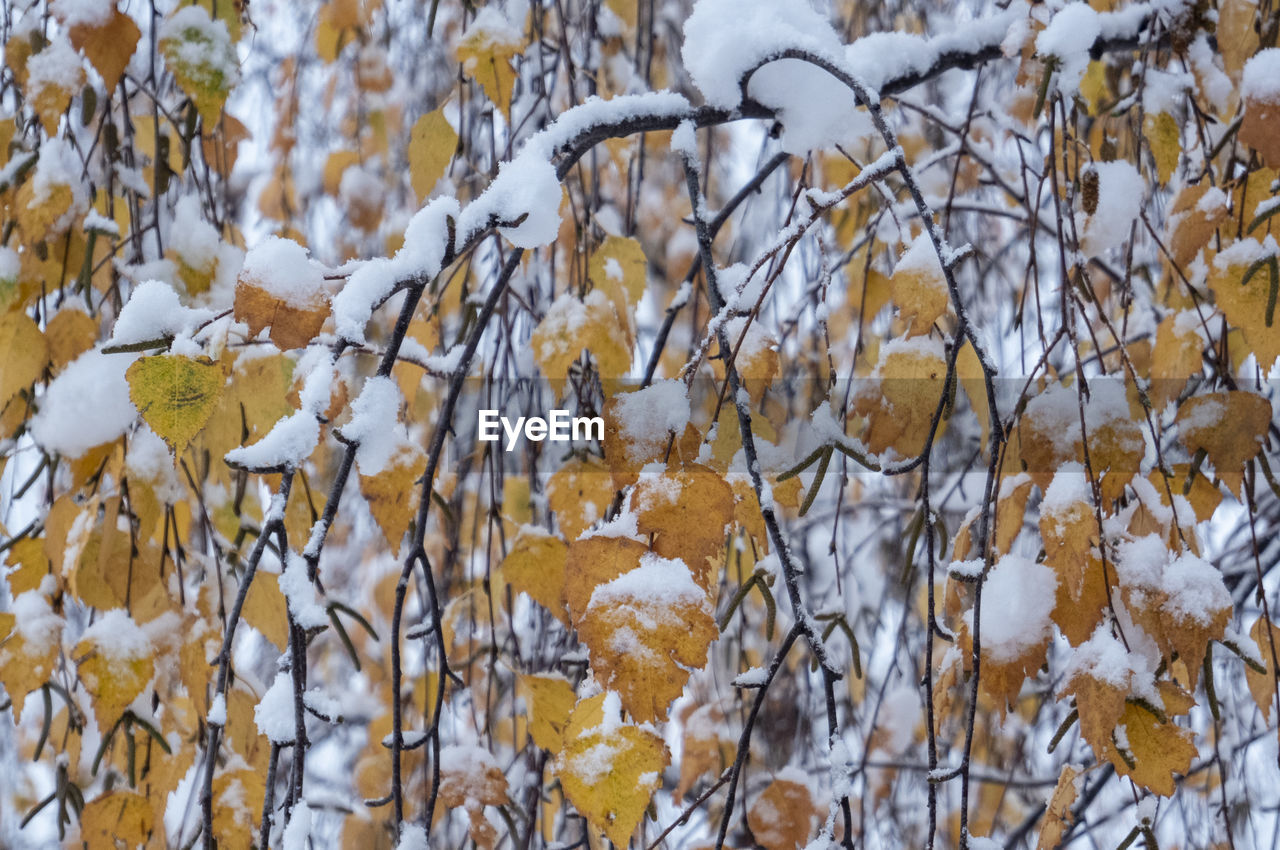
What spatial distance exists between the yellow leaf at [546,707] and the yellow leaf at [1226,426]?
0.52 meters

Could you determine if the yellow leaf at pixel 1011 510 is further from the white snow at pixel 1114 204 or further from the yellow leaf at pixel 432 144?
the yellow leaf at pixel 432 144

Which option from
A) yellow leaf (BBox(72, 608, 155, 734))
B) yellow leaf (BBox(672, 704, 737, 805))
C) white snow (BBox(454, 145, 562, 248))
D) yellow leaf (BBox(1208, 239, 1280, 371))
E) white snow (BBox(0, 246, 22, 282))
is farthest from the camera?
yellow leaf (BBox(672, 704, 737, 805))

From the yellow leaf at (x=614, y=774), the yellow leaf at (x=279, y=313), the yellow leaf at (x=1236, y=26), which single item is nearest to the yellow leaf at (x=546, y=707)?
the yellow leaf at (x=614, y=774)

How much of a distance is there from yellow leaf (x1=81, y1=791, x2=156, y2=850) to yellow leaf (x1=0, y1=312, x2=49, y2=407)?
373mm

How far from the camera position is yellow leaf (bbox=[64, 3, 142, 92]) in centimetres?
84

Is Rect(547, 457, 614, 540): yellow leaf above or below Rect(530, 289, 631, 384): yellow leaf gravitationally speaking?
below

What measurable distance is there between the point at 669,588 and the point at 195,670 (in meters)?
0.60

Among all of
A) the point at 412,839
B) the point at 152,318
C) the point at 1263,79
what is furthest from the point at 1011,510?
the point at 152,318

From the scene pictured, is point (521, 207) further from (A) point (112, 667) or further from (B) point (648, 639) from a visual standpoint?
(A) point (112, 667)

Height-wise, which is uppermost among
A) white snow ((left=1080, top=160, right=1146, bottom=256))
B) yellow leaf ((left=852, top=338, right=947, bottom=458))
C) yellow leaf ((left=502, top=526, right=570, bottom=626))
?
white snow ((left=1080, top=160, right=1146, bottom=256))

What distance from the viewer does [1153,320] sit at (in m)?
1.23

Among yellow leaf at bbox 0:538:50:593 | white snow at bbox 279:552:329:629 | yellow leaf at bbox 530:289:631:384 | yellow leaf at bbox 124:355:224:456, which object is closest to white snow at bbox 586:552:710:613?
white snow at bbox 279:552:329:629

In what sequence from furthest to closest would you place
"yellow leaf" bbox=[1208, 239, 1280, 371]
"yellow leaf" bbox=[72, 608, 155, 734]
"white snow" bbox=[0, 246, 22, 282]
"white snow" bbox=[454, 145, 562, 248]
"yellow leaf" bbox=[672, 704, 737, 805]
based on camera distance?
"yellow leaf" bbox=[672, 704, 737, 805]
"white snow" bbox=[0, 246, 22, 282]
"yellow leaf" bbox=[72, 608, 155, 734]
"yellow leaf" bbox=[1208, 239, 1280, 371]
"white snow" bbox=[454, 145, 562, 248]

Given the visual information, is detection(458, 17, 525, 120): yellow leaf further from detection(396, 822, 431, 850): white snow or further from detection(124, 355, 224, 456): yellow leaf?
detection(396, 822, 431, 850): white snow
